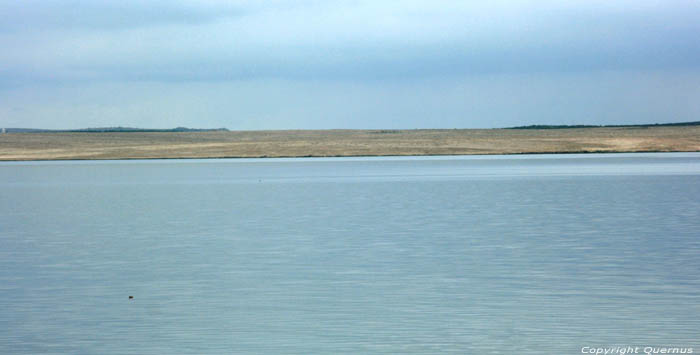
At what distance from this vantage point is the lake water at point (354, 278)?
1189 centimetres

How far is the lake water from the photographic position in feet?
39.0

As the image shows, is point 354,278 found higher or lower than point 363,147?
lower

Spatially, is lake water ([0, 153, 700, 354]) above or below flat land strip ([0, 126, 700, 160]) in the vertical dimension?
below

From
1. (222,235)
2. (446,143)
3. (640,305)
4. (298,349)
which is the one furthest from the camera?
(446,143)

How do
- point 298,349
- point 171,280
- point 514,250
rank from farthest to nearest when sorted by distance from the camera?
point 514,250 → point 171,280 → point 298,349

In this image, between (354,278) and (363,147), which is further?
(363,147)

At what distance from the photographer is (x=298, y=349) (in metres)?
11.3

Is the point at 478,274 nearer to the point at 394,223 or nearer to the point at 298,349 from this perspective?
the point at 298,349

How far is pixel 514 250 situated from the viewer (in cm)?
2027

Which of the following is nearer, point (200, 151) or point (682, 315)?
point (682, 315)

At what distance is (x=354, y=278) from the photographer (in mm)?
16578

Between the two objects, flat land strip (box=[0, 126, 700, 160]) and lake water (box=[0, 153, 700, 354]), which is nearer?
lake water (box=[0, 153, 700, 354])

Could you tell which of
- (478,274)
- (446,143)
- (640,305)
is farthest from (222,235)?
(446,143)

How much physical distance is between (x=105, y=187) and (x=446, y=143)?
253 ft
